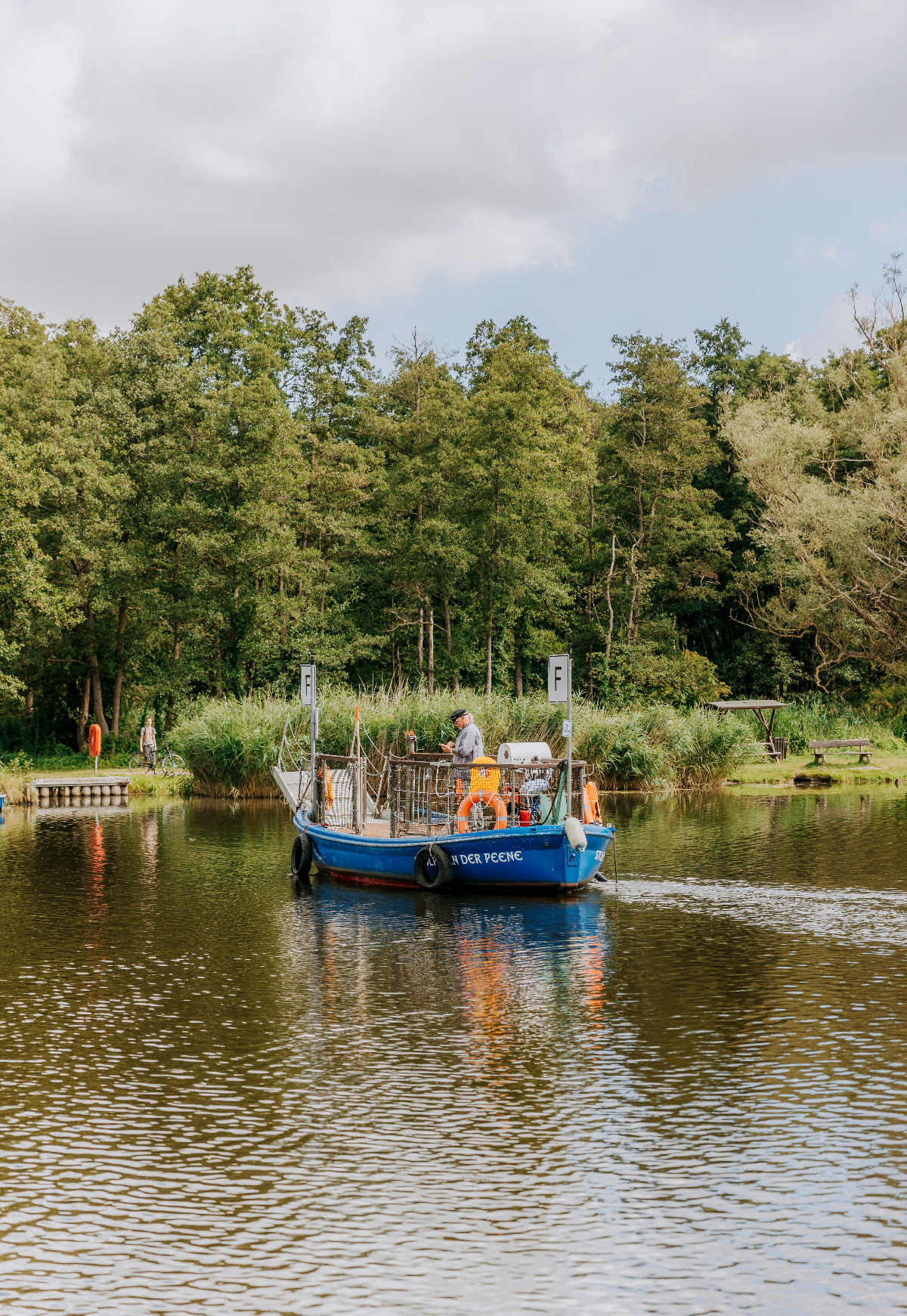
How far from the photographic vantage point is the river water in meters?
6.33

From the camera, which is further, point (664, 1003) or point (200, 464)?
point (200, 464)

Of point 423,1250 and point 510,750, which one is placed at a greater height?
point 510,750

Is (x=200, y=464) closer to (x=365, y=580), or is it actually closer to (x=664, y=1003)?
(x=365, y=580)

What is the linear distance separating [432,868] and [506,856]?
1177 millimetres

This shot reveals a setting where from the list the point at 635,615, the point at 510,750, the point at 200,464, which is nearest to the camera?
the point at 510,750

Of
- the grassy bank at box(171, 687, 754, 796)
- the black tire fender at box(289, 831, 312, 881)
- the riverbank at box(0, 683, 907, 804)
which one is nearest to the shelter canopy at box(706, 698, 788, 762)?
the riverbank at box(0, 683, 907, 804)

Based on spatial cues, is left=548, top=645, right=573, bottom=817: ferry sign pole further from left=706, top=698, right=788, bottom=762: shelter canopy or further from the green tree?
the green tree

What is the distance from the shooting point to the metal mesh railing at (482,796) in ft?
60.7

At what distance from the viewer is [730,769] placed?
38.4m

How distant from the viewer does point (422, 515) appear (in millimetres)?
51969

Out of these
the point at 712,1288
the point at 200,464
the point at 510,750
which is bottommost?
the point at 712,1288

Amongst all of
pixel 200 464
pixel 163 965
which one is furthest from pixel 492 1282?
pixel 200 464

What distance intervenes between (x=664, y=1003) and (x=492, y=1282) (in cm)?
572

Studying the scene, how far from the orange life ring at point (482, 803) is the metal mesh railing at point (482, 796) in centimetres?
1
